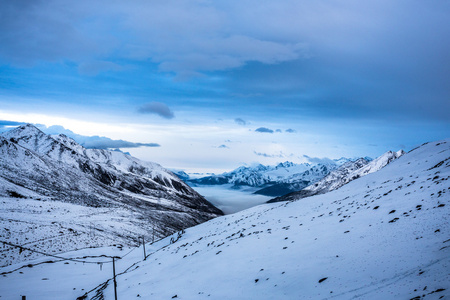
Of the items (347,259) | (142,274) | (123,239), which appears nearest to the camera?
(347,259)

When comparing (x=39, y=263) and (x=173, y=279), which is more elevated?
(x=39, y=263)

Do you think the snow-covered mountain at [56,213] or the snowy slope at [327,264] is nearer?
the snowy slope at [327,264]

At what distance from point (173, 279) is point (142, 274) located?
25.1ft

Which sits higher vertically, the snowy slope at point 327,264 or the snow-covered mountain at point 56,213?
the snow-covered mountain at point 56,213

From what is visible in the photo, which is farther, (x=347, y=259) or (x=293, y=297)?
(x=347, y=259)

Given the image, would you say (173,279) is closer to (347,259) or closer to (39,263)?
(347,259)

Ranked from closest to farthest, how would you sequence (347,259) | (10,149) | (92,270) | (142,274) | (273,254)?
1. (347,259)
2. (273,254)
3. (142,274)
4. (92,270)
5. (10,149)

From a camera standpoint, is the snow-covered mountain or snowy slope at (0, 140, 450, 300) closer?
snowy slope at (0, 140, 450, 300)

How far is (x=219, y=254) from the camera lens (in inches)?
953

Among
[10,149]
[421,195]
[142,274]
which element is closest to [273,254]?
[421,195]

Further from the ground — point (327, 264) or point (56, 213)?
point (56, 213)

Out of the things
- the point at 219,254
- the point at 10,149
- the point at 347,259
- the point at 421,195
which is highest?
the point at 10,149

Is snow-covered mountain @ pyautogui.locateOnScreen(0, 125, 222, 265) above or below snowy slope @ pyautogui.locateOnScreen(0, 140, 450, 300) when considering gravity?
above

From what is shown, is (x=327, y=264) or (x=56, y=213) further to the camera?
(x=56, y=213)
